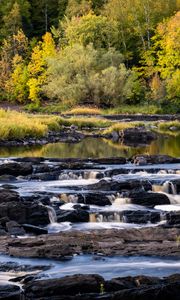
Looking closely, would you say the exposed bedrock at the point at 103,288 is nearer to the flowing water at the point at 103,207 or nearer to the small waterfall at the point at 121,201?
the flowing water at the point at 103,207

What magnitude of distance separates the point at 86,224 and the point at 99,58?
59.6 m

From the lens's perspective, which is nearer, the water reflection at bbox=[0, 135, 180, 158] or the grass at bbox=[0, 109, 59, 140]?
the water reflection at bbox=[0, 135, 180, 158]

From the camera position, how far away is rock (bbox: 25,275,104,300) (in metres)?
13.3

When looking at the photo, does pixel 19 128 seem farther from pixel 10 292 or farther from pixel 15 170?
pixel 10 292

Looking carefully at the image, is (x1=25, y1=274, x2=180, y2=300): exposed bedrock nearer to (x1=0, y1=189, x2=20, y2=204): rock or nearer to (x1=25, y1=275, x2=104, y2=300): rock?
(x1=25, y1=275, x2=104, y2=300): rock

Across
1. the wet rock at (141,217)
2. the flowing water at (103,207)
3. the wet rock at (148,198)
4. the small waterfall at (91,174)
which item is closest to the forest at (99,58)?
the flowing water at (103,207)

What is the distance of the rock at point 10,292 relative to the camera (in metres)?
13.2

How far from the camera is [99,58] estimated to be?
78688 millimetres

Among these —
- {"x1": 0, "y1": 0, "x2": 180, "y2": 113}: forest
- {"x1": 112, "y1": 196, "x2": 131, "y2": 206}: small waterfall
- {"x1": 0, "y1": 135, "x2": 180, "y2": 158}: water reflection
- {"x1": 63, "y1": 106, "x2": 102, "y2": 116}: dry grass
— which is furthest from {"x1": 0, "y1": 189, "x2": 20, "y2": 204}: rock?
{"x1": 0, "y1": 0, "x2": 180, "y2": 113}: forest

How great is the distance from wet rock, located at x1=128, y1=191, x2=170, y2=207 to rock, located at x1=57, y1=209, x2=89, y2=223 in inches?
107

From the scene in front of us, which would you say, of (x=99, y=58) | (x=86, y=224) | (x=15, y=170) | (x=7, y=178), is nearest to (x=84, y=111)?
(x=99, y=58)

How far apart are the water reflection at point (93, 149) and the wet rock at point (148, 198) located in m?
14.0

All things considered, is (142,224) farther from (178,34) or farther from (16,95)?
(16,95)

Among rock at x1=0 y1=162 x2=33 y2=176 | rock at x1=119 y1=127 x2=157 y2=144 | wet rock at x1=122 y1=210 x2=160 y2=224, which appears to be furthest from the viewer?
rock at x1=119 y1=127 x2=157 y2=144
